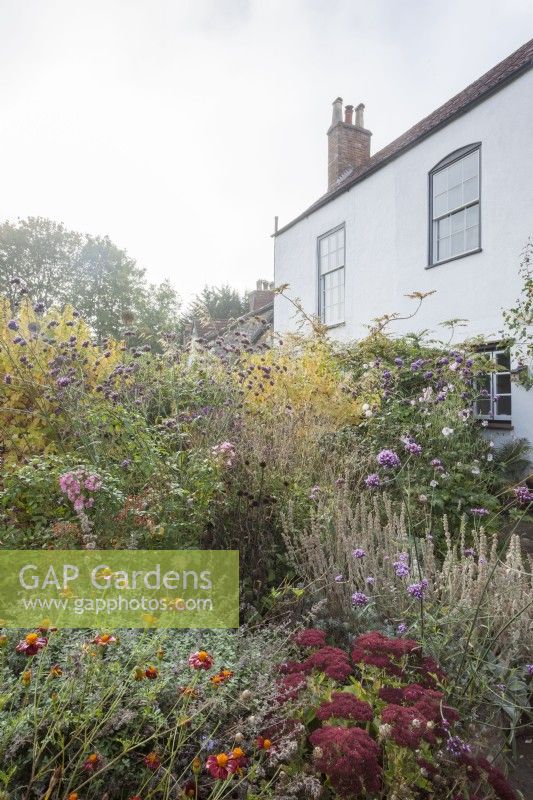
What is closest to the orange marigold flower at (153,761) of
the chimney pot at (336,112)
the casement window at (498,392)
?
the casement window at (498,392)

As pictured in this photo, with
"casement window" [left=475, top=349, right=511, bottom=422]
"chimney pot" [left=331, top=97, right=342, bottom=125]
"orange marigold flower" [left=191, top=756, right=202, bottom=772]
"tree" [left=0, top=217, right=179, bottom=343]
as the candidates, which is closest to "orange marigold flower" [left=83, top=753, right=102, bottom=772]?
"orange marigold flower" [left=191, top=756, right=202, bottom=772]

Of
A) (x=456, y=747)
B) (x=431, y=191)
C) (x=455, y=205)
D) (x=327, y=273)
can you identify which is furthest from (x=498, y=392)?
(x=456, y=747)

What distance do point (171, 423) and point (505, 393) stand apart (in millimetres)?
5431

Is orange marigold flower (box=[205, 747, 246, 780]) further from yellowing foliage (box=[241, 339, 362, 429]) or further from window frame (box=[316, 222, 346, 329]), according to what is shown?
window frame (box=[316, 222, 346, 329])

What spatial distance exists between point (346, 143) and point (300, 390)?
9.57 m

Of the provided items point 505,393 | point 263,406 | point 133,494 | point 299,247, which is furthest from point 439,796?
point 299,247

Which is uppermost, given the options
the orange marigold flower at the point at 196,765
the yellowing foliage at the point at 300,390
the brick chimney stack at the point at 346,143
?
the brick chimney stack at the point at 346,143

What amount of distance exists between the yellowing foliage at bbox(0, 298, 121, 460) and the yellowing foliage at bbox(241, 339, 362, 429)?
60.9 inches

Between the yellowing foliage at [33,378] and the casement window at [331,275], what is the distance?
7759 millimetres

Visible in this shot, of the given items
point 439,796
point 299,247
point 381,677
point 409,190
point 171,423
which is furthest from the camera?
point 299,247

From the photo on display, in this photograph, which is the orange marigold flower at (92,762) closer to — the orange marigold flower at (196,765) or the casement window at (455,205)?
the orange marigold flower at (196,765)

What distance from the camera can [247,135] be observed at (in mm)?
6422

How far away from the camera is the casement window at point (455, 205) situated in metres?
7.90

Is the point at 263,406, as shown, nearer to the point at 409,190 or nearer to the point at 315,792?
the point at 315,792
